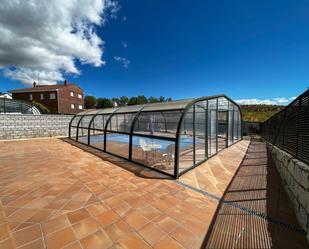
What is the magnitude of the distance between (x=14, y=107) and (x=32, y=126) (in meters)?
3.72

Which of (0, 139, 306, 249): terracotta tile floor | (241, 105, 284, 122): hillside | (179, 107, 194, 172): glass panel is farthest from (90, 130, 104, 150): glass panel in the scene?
(241, 105, 284, 122): hillside

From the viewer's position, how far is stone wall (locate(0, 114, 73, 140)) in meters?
9.97

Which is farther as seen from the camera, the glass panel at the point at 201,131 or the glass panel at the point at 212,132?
the glass panel at the point at 212,132

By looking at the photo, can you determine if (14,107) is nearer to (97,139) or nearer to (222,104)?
(97,139)

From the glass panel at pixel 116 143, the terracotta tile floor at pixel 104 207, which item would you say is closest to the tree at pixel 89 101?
the glass panel at pixel 116 143

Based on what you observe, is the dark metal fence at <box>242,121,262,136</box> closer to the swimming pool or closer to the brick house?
the swimming pool

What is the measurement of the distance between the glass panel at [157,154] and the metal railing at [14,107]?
13052 mm

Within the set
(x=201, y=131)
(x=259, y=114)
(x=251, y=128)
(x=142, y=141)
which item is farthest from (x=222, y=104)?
(x=259, y=114)

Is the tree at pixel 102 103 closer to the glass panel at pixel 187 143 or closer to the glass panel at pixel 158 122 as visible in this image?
the glass panel at pixel 158 122

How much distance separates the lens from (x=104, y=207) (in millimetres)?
2523

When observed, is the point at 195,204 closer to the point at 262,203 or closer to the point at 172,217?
the point at 172,217

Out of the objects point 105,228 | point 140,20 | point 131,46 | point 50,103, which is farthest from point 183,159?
point 50,103

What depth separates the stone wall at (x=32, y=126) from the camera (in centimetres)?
997

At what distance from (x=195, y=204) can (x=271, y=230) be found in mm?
1083
